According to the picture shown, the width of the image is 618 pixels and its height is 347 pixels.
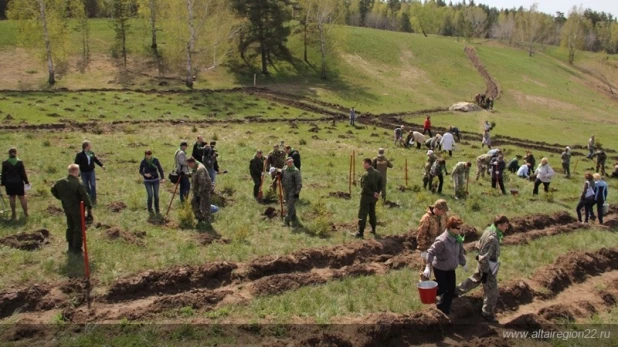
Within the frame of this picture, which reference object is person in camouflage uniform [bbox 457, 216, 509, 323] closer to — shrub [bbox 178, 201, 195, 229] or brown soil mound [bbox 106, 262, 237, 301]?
brown soil mound [bbox 106, 262, 237, 301]

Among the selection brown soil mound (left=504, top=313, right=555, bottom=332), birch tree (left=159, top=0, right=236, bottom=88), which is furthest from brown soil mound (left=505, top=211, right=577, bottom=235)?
birch tree (left=159, top=0, right=236, bottom=88)

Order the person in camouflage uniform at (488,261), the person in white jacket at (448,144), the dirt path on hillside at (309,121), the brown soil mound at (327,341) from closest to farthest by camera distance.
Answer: the brown soil mound at (327,341), the person in camouflage uniform at (488,261), the person in white jacket at (448,144), the dirt path on hillside at (309,121)

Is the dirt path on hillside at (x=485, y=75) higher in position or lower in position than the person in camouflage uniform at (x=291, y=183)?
higher

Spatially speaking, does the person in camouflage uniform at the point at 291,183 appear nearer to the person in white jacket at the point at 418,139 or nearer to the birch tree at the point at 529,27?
the person in white jacket at the point at 418,139

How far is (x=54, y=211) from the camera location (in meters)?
16.0

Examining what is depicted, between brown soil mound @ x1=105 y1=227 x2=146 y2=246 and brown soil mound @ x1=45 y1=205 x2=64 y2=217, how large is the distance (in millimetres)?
2719

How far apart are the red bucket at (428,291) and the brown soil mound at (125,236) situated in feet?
25.0

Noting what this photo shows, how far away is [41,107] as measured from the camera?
3691cm

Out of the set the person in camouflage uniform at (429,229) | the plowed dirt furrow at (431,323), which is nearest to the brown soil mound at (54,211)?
the plowed dirt furrow at (431,323)

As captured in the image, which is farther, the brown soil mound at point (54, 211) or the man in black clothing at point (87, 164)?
the man in black clothing at point (87, 164)

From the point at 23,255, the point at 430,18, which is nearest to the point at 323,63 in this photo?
the point at 23,255

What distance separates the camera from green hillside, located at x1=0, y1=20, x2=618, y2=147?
5081 centimetres

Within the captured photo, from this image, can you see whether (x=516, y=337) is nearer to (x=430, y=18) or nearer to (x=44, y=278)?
(x=44, y=278)

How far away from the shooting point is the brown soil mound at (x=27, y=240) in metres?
12.8
